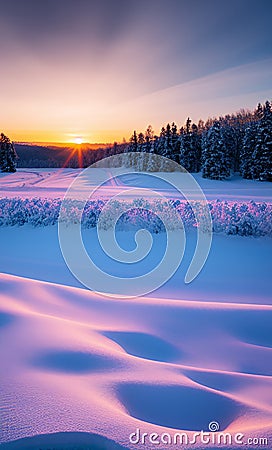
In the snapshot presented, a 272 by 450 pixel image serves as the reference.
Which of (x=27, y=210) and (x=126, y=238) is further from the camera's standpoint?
(x=27, y=210)

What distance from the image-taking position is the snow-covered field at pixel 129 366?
5.57ft

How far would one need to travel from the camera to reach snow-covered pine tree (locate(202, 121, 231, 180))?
3388cm

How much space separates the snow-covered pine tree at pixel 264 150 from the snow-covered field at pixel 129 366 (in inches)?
1206

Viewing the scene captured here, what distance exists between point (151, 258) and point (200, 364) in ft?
14.3

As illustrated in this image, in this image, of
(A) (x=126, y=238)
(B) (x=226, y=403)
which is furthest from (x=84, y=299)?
(A) (x=126, y=238)

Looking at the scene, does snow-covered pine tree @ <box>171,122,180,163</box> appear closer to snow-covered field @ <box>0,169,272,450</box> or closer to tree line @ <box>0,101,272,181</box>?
tree line @ <box>0,101,272,181</box>

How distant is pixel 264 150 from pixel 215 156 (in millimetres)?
5457

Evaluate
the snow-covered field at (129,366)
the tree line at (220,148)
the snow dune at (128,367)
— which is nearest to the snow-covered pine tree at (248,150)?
the tree line at (220,148)

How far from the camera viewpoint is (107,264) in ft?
22.9

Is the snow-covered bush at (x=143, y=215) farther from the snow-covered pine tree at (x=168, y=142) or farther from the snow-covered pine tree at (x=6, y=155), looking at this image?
the snow-covered pine tree at (x=6, y=155)

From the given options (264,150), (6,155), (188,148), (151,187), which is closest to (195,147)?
(188,148)

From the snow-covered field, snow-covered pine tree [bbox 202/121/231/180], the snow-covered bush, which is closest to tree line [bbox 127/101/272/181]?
snow-covered pine tree [bbox 202/121/231/180]

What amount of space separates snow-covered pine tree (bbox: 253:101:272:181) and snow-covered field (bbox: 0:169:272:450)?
100ft

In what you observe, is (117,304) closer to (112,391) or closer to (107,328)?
(107,328)
